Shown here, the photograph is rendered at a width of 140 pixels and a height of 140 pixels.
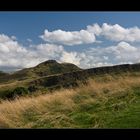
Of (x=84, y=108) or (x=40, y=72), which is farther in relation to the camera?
(x=40, y=72)

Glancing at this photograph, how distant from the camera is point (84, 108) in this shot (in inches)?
268

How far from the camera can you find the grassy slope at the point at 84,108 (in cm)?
574

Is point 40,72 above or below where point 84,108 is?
above

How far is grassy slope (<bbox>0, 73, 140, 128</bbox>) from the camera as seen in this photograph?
574 cm

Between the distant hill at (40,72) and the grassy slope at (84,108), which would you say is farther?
the distant hill at (40,72)

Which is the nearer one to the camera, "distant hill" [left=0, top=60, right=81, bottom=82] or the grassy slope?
the grassy slope

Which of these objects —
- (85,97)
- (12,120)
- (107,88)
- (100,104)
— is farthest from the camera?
(107,88)
